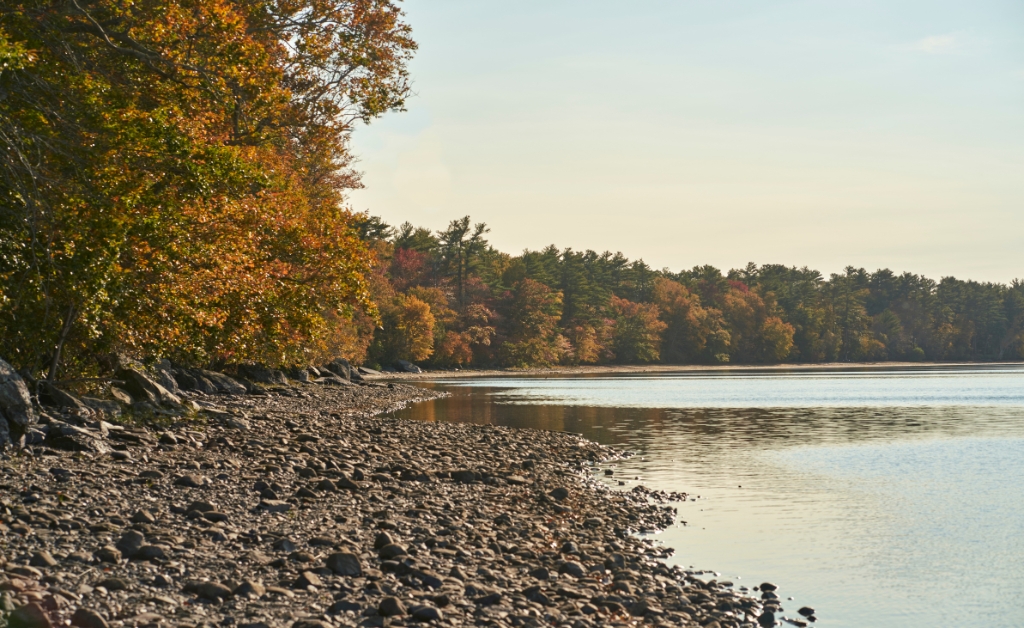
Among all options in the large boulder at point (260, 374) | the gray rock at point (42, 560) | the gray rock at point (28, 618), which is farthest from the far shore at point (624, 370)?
the gray rock at point (28, 618)

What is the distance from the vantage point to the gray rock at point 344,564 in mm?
11289

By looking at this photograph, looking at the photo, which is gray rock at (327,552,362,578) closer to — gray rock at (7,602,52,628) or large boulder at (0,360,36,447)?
gray rock at (7,602,52,628)

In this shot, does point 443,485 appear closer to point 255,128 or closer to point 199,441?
point 199,441

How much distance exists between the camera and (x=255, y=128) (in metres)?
27.7

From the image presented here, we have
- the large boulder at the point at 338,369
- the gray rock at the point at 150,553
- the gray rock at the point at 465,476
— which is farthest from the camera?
the large boulder at the point at 338,369

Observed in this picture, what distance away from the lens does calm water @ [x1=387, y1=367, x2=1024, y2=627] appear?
46.9 feet

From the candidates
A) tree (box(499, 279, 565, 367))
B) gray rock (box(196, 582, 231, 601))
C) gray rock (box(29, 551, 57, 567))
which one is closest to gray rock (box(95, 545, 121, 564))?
gray rock (box(29, 551, 57, 567))

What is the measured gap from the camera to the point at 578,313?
158 metres

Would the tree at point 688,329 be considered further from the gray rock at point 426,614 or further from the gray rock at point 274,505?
the gray rock at point 426,614

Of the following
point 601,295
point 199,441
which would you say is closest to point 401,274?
point 601,295

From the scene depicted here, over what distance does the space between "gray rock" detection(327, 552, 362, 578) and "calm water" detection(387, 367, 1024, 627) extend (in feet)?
20.8

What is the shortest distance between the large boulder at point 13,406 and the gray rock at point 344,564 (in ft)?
27.2

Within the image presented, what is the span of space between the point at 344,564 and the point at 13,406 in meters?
8.76

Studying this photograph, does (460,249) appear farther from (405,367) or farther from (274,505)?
(274,505)
